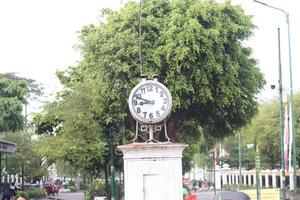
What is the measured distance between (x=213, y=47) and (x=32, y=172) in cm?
2962

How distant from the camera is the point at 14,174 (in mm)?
58719

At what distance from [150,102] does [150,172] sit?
1.41 meters

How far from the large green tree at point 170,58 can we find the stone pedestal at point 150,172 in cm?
1603

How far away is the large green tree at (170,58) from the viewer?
29.0m

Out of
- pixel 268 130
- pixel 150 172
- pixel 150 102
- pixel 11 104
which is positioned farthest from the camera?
pixel 268 130

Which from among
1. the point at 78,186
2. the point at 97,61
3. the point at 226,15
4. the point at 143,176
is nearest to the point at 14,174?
the point at 78,186

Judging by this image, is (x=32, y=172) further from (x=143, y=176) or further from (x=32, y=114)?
(x=143, y=176)

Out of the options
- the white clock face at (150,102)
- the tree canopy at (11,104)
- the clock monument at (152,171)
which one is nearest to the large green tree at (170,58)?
the tree canopy at (11,104)

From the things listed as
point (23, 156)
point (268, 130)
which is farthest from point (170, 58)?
point (268, 130)

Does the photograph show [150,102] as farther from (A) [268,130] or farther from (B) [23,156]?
(A) [268,130]

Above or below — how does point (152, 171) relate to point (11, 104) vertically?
below

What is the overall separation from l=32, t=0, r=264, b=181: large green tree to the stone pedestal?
1603 centimetres

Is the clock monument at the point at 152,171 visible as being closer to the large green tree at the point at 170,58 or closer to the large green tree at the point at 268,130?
the large green tree at the point at 170,58

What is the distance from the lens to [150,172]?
11.6 m
